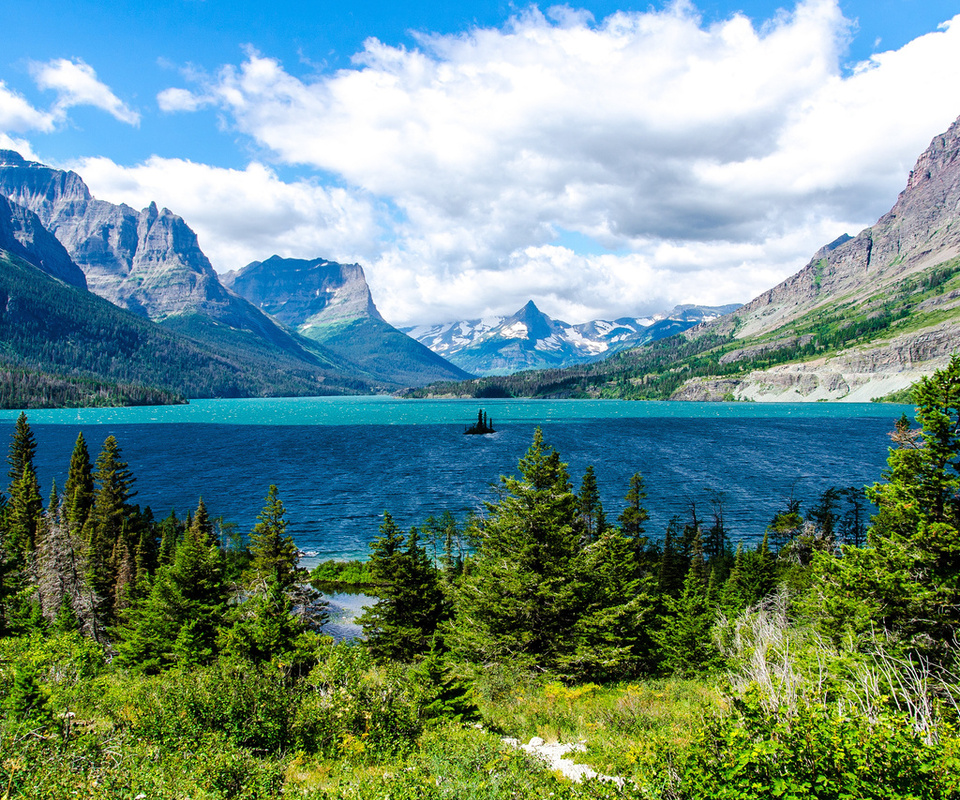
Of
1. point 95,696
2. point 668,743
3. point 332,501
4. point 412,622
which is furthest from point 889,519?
point 332,501

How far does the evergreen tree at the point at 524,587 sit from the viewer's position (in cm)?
2456

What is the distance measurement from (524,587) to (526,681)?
3999 millimetres

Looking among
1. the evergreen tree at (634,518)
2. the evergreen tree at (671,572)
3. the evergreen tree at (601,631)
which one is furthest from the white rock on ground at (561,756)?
the evergreen tree at (634,518)

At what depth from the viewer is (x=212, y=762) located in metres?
11.1

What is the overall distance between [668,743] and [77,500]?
6934cm

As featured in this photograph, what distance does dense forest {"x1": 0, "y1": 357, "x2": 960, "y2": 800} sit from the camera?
8703 millimetres

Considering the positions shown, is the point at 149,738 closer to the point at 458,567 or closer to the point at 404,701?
the point at 404,701

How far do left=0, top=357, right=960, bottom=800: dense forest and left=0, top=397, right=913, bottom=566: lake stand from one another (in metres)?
36.7

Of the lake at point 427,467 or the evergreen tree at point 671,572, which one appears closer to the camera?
the evergreen tree at point 671,572

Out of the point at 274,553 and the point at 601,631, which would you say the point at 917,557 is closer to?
the point at 601,631

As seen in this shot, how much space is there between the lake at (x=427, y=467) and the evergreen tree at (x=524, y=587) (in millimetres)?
41608

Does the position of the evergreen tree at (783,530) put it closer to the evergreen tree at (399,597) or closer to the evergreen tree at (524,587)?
the evergreen tree at (524,587)

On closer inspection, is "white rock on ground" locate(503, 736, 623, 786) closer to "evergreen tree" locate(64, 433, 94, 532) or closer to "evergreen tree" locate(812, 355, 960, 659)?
"evergreen tree" locate(812, 355, 960, 659)

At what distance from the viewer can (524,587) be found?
81.5ft
